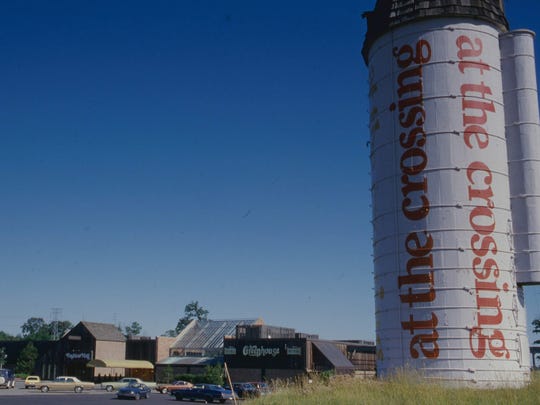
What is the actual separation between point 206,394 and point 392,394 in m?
32.5

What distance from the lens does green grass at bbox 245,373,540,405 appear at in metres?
18.2

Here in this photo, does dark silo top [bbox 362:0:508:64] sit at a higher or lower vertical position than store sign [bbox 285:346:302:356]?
higher

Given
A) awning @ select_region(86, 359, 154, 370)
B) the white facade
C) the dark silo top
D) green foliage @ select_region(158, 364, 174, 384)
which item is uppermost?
the dark silo top

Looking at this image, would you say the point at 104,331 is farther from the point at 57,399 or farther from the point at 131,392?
the point at 57,399

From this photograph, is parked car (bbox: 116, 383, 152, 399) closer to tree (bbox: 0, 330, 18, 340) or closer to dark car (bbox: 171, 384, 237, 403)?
dark car (bbox: 171, 384, 237, 403)

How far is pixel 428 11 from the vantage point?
85.6ft

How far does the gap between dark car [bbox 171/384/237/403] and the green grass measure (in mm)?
27282

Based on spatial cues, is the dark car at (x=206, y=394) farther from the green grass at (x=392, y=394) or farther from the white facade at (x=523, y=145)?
the white facade at (x=523, y=145)

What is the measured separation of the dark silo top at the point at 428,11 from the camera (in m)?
26.0

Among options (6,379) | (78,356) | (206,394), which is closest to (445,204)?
(206,394)

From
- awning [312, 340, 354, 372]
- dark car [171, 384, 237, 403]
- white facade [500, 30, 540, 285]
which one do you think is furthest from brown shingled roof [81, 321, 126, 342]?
white facade [500, 30, 540, 285]

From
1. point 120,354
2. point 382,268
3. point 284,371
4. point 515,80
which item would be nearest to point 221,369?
point 284,371

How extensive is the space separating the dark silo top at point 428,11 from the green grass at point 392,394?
48.7 feet

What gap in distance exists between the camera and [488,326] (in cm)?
2358
